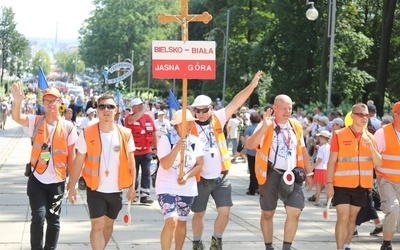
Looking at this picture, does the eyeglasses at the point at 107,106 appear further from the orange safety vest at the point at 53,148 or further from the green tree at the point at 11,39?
the green tree at the point at 11,39

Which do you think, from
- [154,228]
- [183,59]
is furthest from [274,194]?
[154,228]

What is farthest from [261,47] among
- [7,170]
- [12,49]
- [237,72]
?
[12,49]

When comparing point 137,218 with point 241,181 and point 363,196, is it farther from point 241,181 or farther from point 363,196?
point 241,181

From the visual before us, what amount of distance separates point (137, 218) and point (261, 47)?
3809cm

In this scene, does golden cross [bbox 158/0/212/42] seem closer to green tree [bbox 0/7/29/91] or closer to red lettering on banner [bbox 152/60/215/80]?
red lettering on banner [bbox 152/60/215/80]

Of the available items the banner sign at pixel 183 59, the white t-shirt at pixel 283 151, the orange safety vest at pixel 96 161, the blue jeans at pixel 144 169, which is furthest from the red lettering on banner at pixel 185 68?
the blue jeans at pixel 144 169

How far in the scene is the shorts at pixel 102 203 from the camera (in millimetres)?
8195

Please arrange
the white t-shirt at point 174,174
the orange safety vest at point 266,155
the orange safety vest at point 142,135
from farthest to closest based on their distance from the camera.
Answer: the orange safety vest at point 142,135 < the orange safety vest at point 266,155 < the white t-shirt at point 174,174

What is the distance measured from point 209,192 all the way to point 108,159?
1.50m

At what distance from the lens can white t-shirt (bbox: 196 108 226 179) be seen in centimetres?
924

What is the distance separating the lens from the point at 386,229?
32.9ft

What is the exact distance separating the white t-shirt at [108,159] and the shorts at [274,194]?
1849mm

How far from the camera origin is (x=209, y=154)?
9.23 metres

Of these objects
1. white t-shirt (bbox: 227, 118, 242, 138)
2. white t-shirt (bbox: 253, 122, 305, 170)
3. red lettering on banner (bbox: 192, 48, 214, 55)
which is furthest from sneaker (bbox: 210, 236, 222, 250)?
white t-shirt (bbox: 227, 118, 242, 138)
